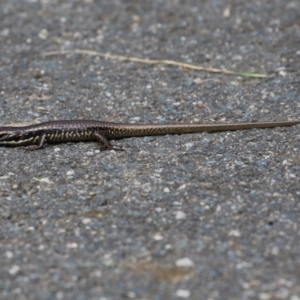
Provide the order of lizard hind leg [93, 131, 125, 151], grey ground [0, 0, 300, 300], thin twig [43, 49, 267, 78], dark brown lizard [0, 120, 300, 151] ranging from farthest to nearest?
thin twig [43, 49, 267, 78], dark brown lizard [0, 120, 300, 151], lizard hind leg [93, 131, 125, 151], grey ground [0, 0, 300, 300]

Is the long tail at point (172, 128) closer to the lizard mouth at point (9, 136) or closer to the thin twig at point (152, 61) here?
the lizard mouth at point (9, 136)

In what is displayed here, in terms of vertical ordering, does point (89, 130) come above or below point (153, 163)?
above

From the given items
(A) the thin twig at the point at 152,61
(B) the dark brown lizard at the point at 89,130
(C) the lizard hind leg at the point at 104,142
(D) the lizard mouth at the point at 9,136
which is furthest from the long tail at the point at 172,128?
(A) the thin twig at the point at 152,61

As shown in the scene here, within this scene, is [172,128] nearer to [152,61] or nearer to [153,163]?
[153,163]

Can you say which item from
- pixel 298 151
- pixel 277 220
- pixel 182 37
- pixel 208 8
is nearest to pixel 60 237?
pixel 277 220

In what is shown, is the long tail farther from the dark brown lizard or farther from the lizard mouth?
the lizard mouth

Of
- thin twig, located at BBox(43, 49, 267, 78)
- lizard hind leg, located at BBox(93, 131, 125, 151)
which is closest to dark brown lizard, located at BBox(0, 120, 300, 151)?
lizard hind leg, located at BBox(93, 131, 125, 151)

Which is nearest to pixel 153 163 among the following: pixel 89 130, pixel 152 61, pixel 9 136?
pixel 89 130

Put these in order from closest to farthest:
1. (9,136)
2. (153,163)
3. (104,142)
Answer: (153,163), (104,142), (9,136)

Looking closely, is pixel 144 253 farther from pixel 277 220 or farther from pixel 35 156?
pixel 35 156
